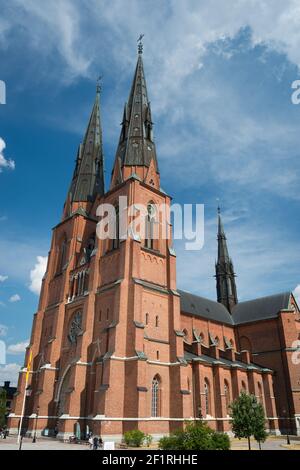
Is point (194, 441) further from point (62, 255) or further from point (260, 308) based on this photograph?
point (260, 308)

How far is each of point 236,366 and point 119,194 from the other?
23652 mm

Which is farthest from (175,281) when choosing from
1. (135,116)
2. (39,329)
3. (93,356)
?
(135,116)

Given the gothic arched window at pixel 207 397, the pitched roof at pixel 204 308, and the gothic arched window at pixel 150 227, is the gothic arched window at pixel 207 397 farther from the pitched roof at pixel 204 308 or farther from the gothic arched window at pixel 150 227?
the gothic arched window at pixel 150 227

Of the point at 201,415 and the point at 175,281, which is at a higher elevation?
the point at 175,281

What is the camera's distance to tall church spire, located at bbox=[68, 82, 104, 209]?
47000 millimetres

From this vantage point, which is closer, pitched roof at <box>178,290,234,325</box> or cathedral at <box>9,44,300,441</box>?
cathedral at <box>9,44,300,441</box>

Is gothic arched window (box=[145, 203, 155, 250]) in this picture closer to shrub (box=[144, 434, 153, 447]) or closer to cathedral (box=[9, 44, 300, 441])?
cathedral (box=[9, 44, 300, 441])

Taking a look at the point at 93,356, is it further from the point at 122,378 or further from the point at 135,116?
the point at 135,116

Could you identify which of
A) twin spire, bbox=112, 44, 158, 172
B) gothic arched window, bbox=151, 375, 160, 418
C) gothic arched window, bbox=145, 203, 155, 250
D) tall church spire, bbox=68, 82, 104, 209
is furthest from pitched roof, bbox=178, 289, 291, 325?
twin spire, bbox=112, 44, 158, 172

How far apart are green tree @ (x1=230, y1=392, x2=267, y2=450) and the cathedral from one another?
456 centimetres

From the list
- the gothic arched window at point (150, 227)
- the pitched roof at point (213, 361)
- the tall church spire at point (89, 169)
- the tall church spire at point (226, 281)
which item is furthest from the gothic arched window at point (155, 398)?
the tall church spire at point (226, 281)

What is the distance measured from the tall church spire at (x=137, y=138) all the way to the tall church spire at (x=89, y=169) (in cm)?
669

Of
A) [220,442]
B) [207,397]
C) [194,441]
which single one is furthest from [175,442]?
[207,397]
